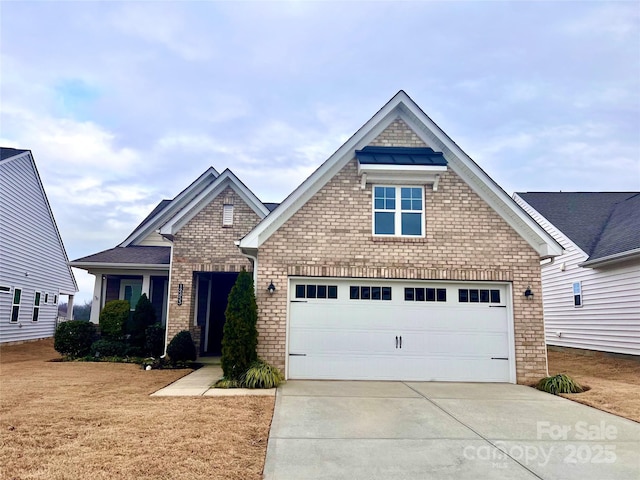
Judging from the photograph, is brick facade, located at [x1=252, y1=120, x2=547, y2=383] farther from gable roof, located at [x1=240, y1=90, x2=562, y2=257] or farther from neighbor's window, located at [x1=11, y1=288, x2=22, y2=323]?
neighbor's window, located at [x1=11, y1=288, x2=22, y2=323]

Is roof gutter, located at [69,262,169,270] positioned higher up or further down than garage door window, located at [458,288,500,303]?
higher up

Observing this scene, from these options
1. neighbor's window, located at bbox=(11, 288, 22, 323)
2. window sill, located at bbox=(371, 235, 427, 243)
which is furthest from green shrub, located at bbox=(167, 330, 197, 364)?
neighbor's window, located at bbox=(11, 288, 22, 323)

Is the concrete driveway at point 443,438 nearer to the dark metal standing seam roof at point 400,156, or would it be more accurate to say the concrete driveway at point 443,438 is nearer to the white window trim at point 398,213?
the white window trim at point 398,213

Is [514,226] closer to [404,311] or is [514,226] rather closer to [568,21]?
[404,311]

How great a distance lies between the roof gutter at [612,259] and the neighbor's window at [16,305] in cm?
2336

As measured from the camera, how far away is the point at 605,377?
12.3m

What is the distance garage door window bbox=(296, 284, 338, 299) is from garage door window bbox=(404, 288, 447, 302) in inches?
69.8

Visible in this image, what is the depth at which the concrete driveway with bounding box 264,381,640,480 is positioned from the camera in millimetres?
4820

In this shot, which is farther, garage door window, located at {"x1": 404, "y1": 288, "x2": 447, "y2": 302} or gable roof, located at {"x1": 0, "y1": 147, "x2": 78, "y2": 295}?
gable roof, located at {"x1": 0, "y1": 147, "x2": 78, "y2": 295}

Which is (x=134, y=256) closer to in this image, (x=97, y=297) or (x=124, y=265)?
(x=124, y=265)

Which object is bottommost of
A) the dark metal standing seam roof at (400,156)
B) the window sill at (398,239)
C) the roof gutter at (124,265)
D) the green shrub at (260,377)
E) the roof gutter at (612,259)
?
the green shrub at (260,377)

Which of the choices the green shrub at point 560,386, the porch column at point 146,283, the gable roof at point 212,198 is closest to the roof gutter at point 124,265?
the porch column at point 146,283

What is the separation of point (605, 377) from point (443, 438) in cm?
892

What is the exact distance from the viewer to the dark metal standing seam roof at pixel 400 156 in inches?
434
